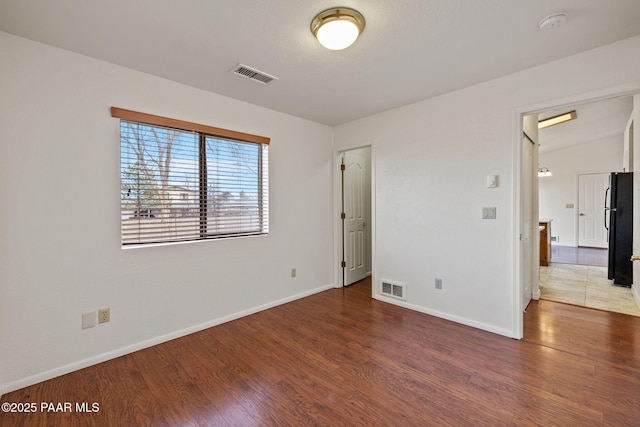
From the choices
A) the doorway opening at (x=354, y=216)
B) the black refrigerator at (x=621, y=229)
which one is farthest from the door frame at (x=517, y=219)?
the black refrigerator at (x=621, y=229)

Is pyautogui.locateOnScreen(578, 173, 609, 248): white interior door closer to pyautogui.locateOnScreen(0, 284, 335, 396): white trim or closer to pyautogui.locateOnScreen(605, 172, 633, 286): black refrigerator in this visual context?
pyautogui.locateOnScreen(605, 172, 633, 286): black refrigerator

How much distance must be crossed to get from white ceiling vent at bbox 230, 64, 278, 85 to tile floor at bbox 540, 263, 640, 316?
14.1 feet

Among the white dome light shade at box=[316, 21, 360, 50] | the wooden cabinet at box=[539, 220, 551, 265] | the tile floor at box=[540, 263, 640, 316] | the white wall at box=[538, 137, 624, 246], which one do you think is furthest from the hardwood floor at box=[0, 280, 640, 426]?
the white wall at box=[538, 137, 624, 246]

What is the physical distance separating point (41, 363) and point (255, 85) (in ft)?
9.22

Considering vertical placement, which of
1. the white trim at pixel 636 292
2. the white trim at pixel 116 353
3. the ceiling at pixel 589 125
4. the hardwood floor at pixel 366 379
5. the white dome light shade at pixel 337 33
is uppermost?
the ceiling at pixel 589 125

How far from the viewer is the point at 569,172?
7953 mm

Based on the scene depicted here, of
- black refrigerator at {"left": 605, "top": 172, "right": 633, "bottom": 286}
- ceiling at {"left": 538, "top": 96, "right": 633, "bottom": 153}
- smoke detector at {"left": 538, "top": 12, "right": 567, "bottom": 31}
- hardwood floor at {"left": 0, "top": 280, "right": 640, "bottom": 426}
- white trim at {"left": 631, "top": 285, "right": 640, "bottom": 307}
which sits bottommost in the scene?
hardwood floor at {"left": 0, "top": 280, "right": 640, "bottom": 426}

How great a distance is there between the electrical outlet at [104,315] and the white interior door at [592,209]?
10.5 metres

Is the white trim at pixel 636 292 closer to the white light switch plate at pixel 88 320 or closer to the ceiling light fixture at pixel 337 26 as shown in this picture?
the ceiling light fixture at pixel 337 26

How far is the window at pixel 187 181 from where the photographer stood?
2.48m

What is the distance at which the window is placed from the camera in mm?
2477

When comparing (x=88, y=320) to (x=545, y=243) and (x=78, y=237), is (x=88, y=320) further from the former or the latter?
(x=545, y=243)

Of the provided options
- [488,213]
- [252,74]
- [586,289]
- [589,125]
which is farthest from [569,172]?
[252,74]

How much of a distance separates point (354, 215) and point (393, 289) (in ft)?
4.51
